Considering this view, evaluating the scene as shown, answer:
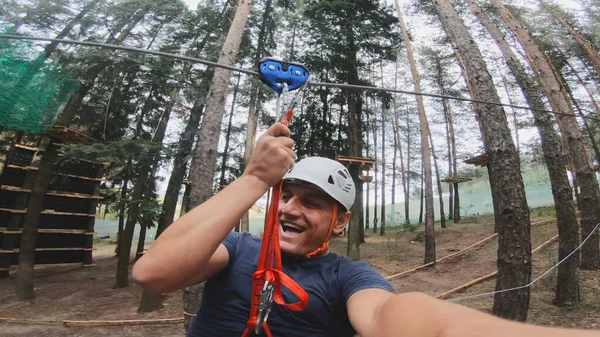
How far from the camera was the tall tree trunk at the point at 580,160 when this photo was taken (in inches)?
247

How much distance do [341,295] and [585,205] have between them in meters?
7.16

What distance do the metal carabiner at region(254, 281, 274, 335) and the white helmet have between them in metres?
0.50

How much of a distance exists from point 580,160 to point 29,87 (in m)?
10.8

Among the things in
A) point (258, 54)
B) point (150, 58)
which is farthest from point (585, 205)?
point (258, 54)

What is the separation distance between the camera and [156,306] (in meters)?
7.79

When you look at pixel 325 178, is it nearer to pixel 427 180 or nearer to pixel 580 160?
pixel 580 160

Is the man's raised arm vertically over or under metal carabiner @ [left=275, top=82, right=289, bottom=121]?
under

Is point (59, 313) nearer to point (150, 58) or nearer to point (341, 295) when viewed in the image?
point (150, 58)

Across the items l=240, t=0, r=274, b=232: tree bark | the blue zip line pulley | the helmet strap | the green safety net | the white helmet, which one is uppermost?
l=240, t=0, r=274, b=232: tree bark

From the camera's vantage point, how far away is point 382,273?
10523 mm

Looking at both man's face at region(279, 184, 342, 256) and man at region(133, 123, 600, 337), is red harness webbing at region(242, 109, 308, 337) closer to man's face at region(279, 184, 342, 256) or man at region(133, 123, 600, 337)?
man at region(133, 123, 600, 337)

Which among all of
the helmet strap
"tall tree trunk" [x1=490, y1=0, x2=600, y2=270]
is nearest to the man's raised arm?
the helmet strap

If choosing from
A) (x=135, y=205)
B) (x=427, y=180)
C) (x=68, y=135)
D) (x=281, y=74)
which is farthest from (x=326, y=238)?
(x=427, y=180)

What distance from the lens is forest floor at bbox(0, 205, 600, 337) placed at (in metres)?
5.77
